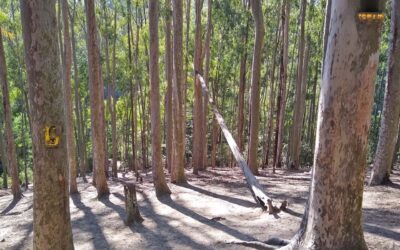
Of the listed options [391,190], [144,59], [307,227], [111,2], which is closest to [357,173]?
[307,227]

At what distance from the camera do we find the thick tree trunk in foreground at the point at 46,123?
3848 mm

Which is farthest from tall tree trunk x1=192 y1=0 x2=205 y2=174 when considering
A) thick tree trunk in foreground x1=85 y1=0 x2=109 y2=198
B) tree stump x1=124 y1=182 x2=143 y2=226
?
tree stump x1=124 y1=182 x2=143 y2=226

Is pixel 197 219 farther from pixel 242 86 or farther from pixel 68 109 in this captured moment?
pixel 242 86

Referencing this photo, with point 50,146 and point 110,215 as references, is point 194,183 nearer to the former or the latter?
point 110,215

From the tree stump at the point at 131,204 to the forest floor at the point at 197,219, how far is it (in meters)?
0.19

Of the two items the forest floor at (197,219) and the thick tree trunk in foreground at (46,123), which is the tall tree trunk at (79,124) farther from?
the thick tree trunk in foreground at (46,123)

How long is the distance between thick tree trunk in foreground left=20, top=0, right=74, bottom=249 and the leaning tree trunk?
8.45 feet

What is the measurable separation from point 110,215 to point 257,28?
694 centimetres

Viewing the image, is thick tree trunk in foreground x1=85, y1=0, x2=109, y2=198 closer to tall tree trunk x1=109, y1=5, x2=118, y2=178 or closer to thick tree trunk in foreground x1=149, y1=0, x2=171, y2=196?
thick tree trunk in foreground x1=149, y1=0, x2=171, y2=196

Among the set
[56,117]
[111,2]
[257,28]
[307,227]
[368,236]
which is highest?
[111,2]

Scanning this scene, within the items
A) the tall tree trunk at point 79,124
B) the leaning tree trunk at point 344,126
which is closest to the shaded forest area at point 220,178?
the leaning tree trunk at point 344,126

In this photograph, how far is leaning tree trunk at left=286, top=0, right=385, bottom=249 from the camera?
330 cm

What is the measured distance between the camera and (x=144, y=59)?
2372cm

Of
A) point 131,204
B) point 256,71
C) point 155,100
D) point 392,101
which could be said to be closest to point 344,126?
point 131,204
